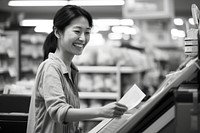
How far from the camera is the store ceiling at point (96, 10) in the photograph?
15.7 m

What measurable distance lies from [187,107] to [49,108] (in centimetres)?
65

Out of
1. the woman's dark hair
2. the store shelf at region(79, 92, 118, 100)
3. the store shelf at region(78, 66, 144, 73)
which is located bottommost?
the store shelf at region(79, 92, 118, 100)

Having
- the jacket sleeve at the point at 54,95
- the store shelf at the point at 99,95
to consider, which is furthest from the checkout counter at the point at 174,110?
the store shelf at the point at 99,95

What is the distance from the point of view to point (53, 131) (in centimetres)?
188

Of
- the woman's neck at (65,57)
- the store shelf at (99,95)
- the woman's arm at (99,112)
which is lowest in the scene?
the store shelf at (99,95)

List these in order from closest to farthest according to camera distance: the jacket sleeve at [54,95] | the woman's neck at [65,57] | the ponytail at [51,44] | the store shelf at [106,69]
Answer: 1. the jacket sleeve at [54,95]
2. the woman's neck at [65,57]
3. the ponytail at [51,44]
4. the store shelf at [106,69]

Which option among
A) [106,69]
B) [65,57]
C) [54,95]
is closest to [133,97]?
[54,95]

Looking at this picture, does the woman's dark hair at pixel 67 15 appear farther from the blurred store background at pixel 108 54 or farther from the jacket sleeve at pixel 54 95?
the blurred store background at pixel 108 54

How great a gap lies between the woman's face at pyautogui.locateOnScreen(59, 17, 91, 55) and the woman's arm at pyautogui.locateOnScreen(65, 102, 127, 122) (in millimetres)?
388

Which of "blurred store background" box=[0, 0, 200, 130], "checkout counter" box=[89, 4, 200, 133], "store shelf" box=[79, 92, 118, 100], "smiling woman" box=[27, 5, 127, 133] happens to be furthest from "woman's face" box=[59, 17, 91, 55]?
"store shelf" box=[79, 92, 118, 100]

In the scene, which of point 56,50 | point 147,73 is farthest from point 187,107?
point 147,73

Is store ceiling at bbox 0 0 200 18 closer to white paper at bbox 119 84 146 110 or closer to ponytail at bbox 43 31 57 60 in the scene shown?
ponytail at bbox 43 31 57 60

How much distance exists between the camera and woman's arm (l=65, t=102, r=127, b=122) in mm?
1586

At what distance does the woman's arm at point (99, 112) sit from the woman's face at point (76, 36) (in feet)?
1.27
